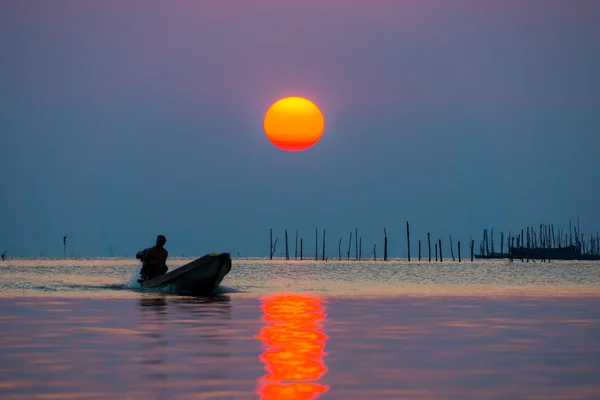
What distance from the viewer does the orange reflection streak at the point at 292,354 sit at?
45.2 ft

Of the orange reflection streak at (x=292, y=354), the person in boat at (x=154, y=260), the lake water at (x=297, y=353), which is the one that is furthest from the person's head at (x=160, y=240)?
the orange reflection streak at (x=292, y=354)

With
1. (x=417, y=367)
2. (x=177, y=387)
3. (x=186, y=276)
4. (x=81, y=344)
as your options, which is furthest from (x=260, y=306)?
(x=177, y=387)

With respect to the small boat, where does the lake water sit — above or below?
below

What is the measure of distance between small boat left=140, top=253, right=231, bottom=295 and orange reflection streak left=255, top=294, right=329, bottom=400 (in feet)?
37.3

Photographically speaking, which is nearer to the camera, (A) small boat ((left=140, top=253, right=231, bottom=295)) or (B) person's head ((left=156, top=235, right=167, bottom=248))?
(B) person's head ((left=156, top=235, right=167, bottom=248))

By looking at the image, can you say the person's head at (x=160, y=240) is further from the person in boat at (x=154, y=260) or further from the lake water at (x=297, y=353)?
the lake water at (x=297, y=353)

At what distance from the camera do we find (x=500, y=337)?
22.4 meters

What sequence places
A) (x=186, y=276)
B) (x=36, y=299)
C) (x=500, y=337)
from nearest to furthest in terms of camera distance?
(x=500, y=337), (x=36, y=299), (x=186, y=276)

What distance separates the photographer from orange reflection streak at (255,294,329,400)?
13.8 metres

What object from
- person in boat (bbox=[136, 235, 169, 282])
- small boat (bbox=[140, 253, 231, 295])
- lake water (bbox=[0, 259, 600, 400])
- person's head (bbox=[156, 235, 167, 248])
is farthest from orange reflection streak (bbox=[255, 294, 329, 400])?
person in boat (bbox=[136, 235, 169, 282])

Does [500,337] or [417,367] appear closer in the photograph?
[417,367]

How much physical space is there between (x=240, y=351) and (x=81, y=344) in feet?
10.9

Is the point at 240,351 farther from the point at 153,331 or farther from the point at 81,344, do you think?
the point at 153,331

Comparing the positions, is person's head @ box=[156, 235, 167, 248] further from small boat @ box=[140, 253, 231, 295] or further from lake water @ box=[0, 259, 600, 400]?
lake water @ box=[0, 259, 600, 400]
